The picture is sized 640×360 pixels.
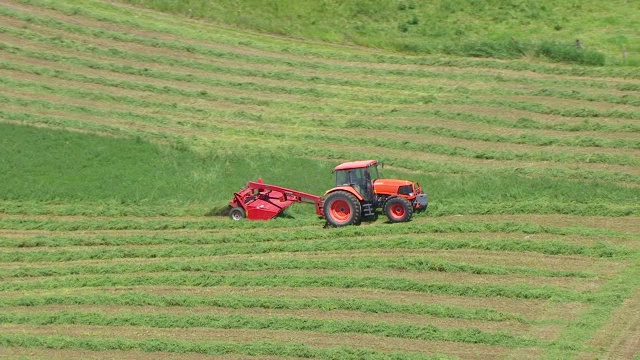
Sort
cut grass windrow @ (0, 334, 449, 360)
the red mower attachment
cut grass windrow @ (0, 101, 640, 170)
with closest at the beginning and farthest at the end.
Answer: cut grass windrow @ (0, 334, 449, 360), the red mower attachment, cut grass windrow @ (0, 101, 640, 170)

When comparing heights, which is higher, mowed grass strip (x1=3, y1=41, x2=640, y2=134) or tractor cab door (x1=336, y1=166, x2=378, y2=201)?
mowed grass strip (x1=3, y1=41, x2=640, y2=134)

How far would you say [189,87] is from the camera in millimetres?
35969

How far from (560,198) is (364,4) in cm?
1860

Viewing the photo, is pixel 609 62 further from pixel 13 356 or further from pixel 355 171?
pixel 13 356

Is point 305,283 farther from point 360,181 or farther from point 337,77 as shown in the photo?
point 337,77

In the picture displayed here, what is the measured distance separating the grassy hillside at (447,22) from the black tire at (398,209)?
46.6 ft

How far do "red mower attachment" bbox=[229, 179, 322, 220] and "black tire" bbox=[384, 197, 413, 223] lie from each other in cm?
195

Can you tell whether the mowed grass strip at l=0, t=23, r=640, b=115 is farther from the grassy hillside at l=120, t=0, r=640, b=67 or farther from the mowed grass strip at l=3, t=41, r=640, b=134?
the grassy hillside at l=120, t=0, r=640, b=67

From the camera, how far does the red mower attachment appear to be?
87.5ft

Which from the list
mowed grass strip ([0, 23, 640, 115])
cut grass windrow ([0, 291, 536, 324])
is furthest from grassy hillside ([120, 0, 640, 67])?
cut grass windrow ([0, 291, 536, 324])

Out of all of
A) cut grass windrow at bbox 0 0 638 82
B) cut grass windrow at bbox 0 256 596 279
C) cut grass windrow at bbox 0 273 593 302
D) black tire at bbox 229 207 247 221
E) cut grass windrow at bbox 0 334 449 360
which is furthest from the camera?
cut grass windrow at bbox 0 0 638 82

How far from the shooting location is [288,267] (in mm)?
23578

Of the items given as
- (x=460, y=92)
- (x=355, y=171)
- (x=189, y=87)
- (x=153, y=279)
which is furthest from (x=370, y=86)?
(x=153, y=279)

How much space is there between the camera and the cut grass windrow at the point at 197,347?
19.0m
